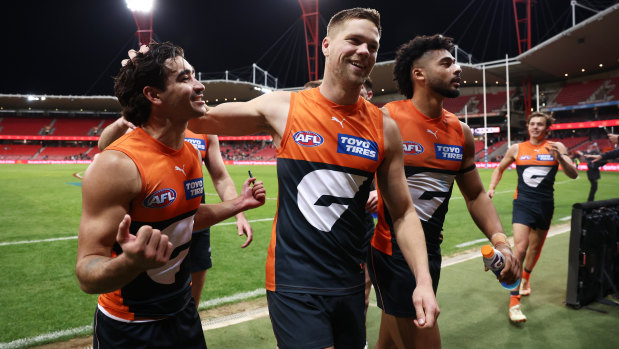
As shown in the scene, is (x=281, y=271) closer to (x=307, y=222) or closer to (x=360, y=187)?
(x=307, y=222)

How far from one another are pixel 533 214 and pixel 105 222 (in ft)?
17.7

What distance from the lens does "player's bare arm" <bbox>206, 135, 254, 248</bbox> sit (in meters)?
3.87

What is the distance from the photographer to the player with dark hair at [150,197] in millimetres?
1766

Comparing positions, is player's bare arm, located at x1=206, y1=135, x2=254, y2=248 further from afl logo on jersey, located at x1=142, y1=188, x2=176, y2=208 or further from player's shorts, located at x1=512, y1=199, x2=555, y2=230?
player's shorts, located at x1=512, y1=199, x2=555, y2=230

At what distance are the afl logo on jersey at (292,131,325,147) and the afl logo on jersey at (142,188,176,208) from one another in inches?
28.3

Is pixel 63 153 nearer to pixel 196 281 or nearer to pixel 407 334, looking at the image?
pixel 196 281

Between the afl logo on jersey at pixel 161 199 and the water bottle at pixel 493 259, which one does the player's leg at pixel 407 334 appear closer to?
the water bottle at pixel 493 259

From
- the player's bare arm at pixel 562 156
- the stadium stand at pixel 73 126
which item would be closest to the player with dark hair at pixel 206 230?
the player's bare arm at pixel 562 156

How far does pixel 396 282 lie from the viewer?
2.68m

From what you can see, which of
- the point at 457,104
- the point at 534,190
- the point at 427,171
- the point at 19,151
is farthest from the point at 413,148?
the point at 19,151

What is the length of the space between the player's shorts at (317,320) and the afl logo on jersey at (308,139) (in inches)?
31.3

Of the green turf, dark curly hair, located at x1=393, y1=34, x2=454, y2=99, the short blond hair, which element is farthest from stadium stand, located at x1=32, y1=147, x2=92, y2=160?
the short blond hair

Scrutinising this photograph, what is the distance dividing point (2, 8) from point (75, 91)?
17192mm

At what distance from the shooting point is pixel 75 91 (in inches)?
3044
